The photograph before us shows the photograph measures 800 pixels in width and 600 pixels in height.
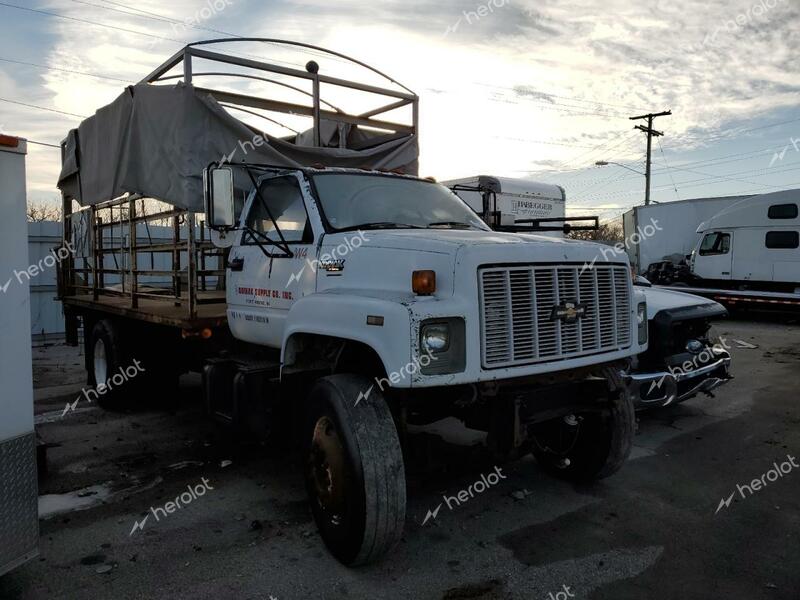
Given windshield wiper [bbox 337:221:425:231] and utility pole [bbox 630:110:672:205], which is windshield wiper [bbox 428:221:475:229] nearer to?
windshield wiper [bbox 337:221:425:231]

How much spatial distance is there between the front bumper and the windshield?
7.34 feet

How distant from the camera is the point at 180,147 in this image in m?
5.41

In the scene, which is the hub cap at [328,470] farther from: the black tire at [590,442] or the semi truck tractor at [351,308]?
the black tire at [590,442]

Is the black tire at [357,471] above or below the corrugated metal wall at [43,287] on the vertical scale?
below

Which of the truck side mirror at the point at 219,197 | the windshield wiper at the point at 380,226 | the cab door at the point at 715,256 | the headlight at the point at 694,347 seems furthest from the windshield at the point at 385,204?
the cab door at the point at 715,256

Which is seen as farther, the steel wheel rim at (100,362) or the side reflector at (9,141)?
the steel wheel rim at (100,362)

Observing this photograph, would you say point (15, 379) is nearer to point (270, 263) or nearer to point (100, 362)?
point (270, 263)

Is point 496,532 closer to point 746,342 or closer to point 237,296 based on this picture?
point 237,296

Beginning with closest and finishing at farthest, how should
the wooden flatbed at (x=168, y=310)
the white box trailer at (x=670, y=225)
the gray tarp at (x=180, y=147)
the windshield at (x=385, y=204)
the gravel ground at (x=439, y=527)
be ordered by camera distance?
the gravel ground at (x=439, y=527) < the windshield at (x=385, y=204) < the wooden flatbed at (x=168, y=310) < the gray tarp at (x=180, y=147) < the white box trailer at (x=670, y=225)

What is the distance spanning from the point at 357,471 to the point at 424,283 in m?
1.06

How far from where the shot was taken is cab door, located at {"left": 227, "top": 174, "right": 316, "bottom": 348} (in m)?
Result: 4.48

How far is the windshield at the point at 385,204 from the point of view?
444 cm

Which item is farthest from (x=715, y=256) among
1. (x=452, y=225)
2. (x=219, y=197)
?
(x=219, y=197)

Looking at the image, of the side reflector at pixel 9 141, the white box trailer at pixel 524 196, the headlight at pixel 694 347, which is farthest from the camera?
the white box trailer at pixel 524 196
